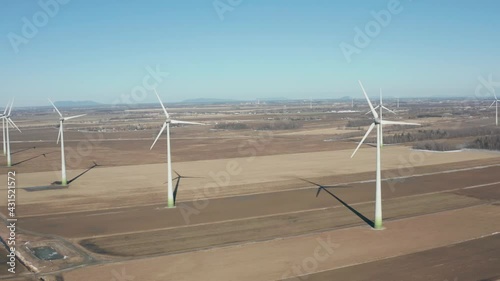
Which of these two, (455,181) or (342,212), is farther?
(455,181)

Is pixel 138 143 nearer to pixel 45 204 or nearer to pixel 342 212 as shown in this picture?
pixel 45 204

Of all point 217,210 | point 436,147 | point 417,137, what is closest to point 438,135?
point 417,137

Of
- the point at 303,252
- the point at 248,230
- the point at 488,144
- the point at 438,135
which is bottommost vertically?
the point at 438,135

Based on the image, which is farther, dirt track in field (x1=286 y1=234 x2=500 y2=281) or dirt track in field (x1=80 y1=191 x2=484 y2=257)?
dirt track in field (x1=80 y1=191 x2=484 y2=257)

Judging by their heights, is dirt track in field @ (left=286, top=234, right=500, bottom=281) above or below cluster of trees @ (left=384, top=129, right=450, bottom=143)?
above

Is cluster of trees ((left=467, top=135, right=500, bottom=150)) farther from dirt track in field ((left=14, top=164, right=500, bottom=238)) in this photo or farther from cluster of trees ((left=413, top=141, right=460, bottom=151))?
dirt track in field ((left=14, top=164, right=500, bottom=238))

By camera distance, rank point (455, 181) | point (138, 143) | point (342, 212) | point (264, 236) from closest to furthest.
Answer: point (264, 236) → point (342, 212) → point (455, 181) → point (138, 143)

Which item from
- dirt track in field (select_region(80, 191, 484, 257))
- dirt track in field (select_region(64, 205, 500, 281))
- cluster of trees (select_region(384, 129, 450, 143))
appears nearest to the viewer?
dirt track in field (select_region(64, 205, 500, 281))

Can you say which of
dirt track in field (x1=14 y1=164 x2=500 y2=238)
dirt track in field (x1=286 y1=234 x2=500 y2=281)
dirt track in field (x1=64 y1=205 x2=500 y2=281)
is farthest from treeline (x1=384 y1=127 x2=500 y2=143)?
dirt track in field (x1=286 y1=234 x2=500 y2=281)

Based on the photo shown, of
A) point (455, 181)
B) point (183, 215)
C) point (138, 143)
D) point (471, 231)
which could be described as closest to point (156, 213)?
point (183, 215)

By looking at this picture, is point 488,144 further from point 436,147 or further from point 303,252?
point 303,252

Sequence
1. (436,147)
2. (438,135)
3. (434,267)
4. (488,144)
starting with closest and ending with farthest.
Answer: (434,267) < (436,147) < (488,144) < (438,135)
